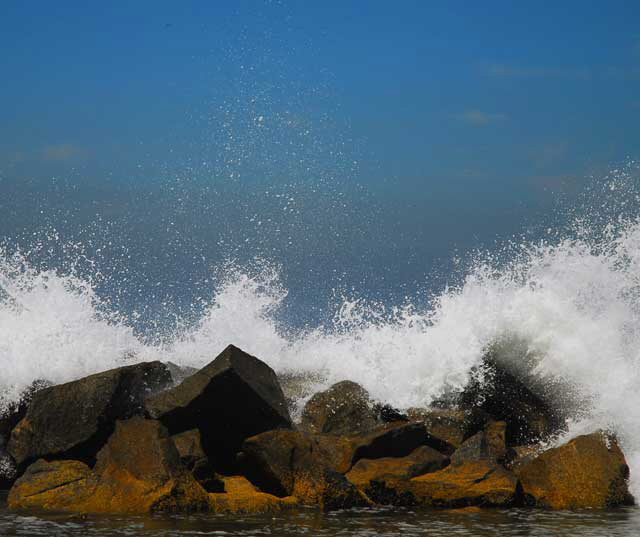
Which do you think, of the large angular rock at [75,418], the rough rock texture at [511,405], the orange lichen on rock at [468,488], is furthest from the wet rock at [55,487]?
the rough rock texture at [511,405]

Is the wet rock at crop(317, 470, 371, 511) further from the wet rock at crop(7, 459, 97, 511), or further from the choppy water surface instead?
the wet rock at crop(7, 459, 97, 511)

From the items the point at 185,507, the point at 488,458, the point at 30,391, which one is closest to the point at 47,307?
the point at 30,391

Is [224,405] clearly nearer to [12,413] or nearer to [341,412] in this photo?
[341,412]

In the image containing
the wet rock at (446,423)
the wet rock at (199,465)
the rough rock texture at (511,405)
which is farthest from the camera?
the rough rock texture at (511,405)

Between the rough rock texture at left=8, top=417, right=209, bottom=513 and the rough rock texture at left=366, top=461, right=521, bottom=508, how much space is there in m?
1.89

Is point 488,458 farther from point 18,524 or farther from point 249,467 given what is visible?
point 18,524

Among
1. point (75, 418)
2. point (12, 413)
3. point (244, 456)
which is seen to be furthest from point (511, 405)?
point (12, 413)

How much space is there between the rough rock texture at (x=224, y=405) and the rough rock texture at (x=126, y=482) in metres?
0.64

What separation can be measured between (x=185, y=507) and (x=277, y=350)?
700cm

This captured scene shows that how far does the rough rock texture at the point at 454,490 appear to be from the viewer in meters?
9.41

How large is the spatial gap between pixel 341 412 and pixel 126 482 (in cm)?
334

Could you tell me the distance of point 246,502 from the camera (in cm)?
899

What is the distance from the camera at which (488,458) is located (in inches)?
397

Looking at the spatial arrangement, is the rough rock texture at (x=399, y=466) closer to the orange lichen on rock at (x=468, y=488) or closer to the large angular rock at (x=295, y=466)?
the large angular rock at (x=295, y=466)
